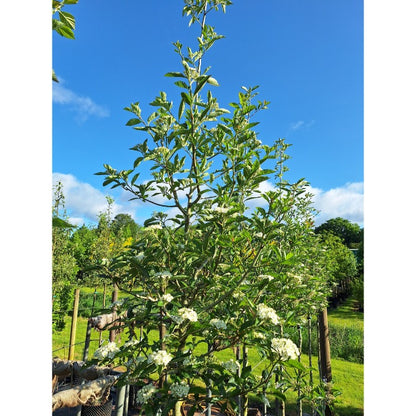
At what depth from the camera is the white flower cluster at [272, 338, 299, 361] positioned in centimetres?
111

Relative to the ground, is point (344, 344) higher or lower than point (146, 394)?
lower

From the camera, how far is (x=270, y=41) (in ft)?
5.93

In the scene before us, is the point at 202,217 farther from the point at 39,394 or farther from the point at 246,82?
the point at 39,394

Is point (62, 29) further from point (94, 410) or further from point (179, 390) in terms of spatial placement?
point (94, 410)

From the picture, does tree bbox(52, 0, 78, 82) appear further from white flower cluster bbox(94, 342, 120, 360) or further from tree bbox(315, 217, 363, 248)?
tree bbox(315, 217, 363, 248)

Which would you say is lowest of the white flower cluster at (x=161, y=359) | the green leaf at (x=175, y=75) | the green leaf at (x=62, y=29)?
the white flower cluster at (x=161, y=359)

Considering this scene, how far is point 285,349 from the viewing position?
1122 mm

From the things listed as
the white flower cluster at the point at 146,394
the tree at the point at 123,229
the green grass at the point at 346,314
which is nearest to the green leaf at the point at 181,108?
the tree at the point at 123,229

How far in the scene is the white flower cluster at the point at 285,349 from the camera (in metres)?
1.11

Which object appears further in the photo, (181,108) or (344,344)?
(344,344)

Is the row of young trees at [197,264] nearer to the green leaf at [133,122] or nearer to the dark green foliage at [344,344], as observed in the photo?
the green leaf at [133,122]

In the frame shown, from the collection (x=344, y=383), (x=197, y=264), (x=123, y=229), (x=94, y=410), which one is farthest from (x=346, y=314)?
(x=197, y=264)
